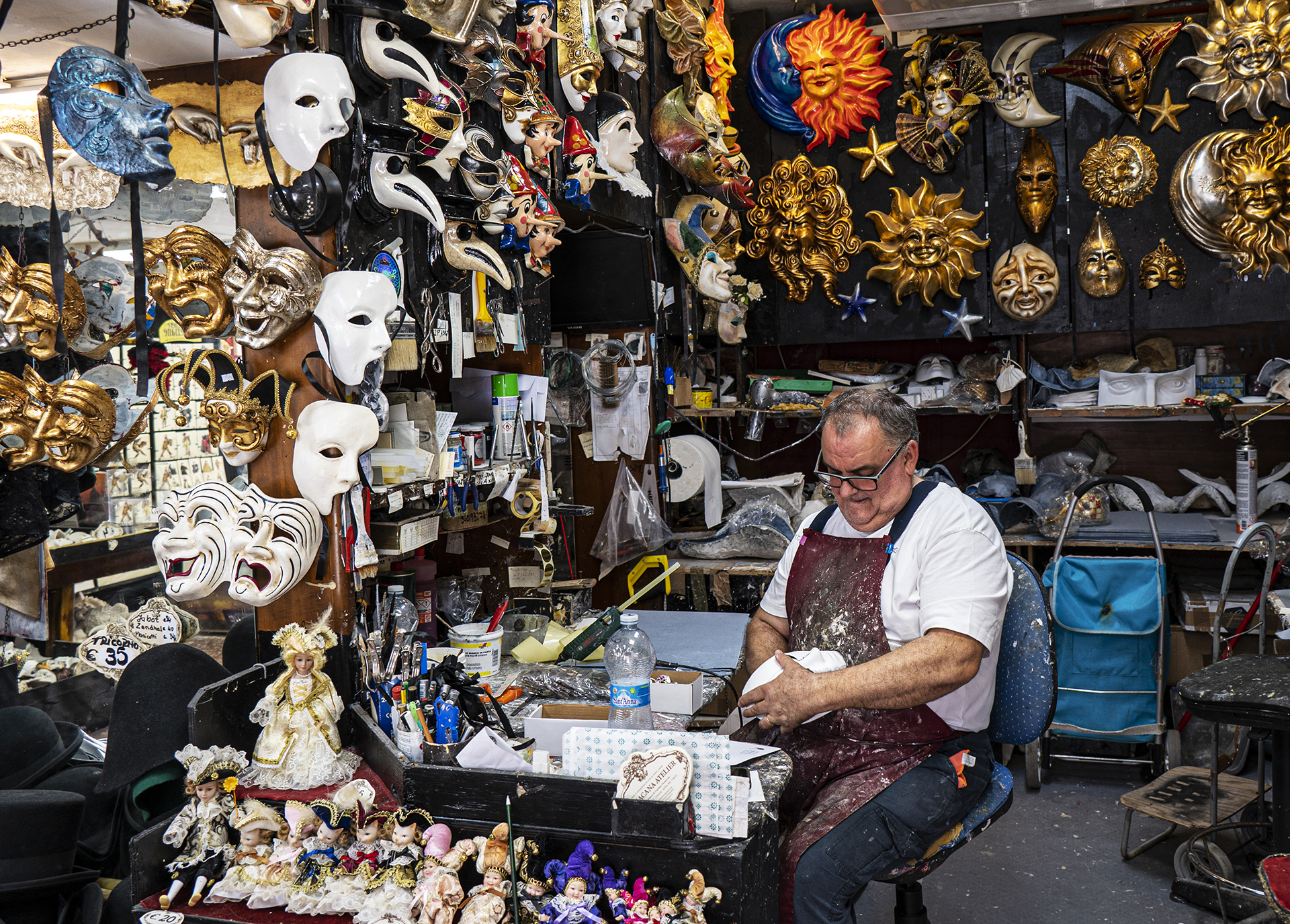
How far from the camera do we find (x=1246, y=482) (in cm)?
474

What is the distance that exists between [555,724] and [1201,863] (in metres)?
2.41

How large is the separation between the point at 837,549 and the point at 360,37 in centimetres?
175

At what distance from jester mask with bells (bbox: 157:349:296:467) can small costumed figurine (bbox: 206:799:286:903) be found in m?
0.77

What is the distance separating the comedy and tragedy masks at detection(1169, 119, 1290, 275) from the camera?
4773mm

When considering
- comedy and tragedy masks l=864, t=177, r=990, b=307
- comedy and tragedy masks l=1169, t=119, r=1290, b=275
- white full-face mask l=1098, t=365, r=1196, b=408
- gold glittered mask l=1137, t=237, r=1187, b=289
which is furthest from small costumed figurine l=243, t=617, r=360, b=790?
comedy and tragedy masks l=1169, t=119, r=1290, b=275

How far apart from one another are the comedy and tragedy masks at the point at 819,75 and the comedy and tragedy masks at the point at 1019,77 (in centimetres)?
61

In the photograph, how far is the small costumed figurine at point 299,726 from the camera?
201cm

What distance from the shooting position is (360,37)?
2.25m

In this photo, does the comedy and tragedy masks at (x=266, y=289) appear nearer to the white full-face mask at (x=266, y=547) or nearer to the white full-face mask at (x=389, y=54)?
the white full-face mask at (x=266, y=547)

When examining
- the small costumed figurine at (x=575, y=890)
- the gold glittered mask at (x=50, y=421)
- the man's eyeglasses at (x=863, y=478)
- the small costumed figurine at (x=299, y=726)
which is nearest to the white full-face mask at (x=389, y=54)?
the gold glittered mask at (x=50, y=421)

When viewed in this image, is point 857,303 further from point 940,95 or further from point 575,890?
point 575,890

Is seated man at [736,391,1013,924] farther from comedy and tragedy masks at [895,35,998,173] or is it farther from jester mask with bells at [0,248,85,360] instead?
comedy and tragedy masks at [895,35,998,173]

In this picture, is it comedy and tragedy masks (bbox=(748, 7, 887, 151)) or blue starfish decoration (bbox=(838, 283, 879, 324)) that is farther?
blue starfish decoration (bbox=(838, 283, 879, 324))

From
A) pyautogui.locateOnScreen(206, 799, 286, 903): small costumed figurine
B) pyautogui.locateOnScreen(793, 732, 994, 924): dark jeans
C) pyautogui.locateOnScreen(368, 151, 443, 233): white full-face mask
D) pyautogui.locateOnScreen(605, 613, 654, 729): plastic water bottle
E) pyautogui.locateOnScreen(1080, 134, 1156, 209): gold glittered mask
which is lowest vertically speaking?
pyautogui.locateOnScreen(793, 732, 994, 924): dark jeans
